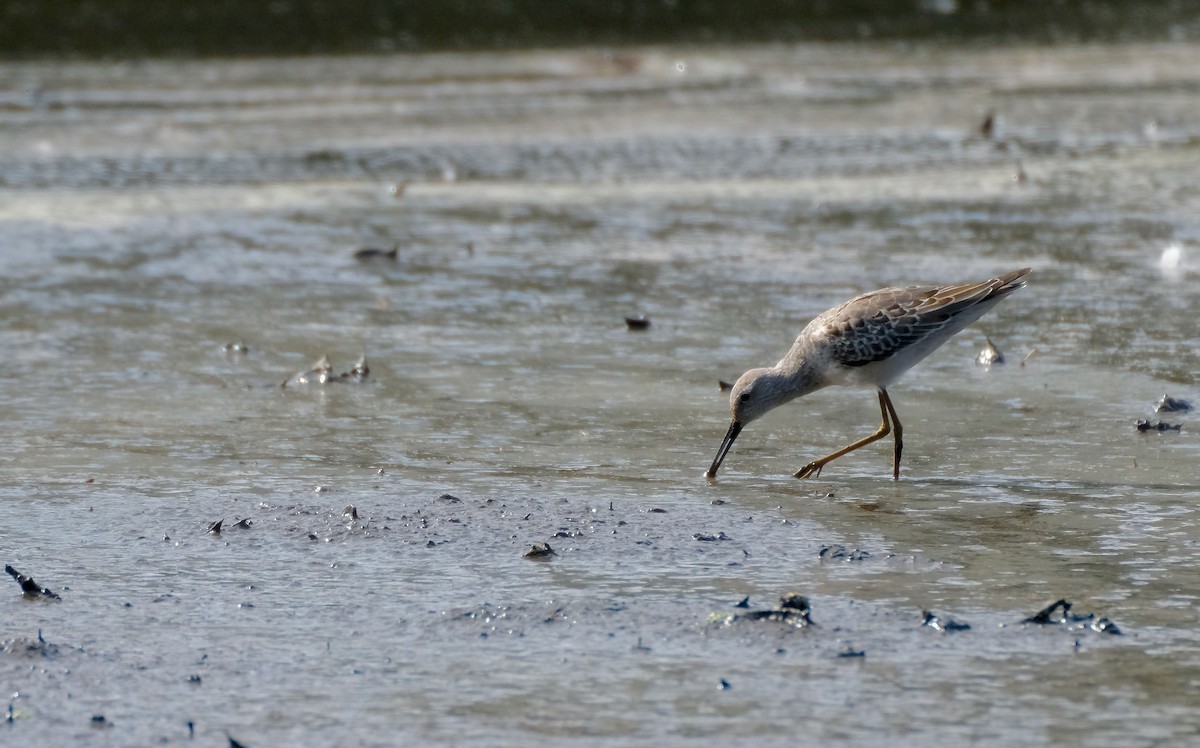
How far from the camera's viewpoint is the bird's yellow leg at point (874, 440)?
21.1 feet

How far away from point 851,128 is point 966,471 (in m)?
11.0

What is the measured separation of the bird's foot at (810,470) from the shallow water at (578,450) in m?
0.08

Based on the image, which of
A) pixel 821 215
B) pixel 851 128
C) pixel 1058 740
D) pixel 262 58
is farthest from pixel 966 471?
pixel 262 58

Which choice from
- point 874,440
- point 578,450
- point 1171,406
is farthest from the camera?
point 1171,406

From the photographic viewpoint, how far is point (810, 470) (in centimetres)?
645

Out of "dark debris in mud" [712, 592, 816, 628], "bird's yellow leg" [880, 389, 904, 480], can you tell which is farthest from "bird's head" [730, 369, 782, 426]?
"dark debris in mud" [712, 592, 816, 628]

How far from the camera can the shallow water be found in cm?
423

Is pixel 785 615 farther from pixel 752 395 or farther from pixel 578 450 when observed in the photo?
pixel 578 450

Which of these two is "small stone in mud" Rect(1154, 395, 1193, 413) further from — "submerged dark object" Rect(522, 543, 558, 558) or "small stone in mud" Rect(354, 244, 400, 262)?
"small stone in mud" Rect(354, 244, 400, 262)

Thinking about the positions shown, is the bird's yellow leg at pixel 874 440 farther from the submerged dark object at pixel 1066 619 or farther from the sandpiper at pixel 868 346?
the submerged dark object at pixel 1066 619

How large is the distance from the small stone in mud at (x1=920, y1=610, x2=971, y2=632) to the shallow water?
4 cm

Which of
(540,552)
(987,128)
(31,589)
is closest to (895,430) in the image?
(540,552)

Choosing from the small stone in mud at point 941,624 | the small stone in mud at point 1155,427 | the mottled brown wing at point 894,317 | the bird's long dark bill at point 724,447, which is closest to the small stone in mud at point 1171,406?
the small stone in mud at point 1155,427

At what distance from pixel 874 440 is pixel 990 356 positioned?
148 centimetres
